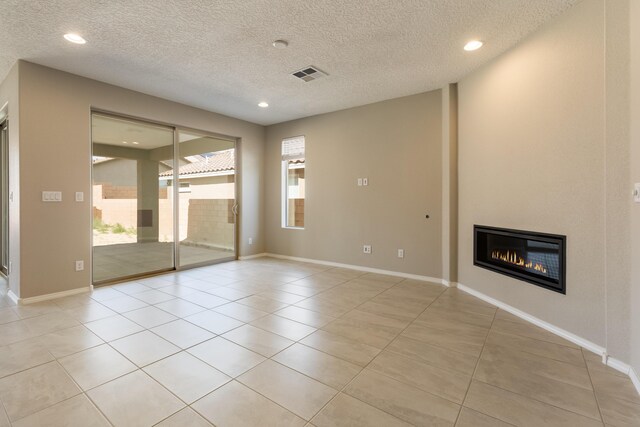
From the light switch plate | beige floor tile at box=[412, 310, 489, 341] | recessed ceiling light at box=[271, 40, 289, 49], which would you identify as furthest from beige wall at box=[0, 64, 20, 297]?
beige floor tile at box=[412, 310, 489, 341]

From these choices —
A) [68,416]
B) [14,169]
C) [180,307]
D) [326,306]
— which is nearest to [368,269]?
[326,306]

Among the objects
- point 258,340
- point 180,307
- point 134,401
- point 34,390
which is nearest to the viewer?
point 134,401

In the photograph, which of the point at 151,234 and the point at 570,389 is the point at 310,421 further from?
the point at 151,234

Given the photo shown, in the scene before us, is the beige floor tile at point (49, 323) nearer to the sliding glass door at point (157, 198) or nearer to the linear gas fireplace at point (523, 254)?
the sliding glass door at point (157, 198)

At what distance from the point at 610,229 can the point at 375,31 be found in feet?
8.14

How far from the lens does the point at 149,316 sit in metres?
2.92

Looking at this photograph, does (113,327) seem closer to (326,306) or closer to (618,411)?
(326,306)

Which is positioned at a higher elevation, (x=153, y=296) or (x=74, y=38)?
(x=74, y=38)

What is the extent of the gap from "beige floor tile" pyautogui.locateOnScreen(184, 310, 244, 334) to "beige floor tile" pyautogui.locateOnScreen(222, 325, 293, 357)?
10 centimetres

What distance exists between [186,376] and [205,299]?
5.28 feet

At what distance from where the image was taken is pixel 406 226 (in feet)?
14.7

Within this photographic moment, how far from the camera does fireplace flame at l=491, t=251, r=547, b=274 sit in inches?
111

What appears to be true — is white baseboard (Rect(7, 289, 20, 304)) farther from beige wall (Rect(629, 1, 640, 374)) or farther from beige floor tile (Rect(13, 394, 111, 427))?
beige wall (Rect(629, 1, 640, 374))

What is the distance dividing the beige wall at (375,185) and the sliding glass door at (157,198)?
3.95ft
